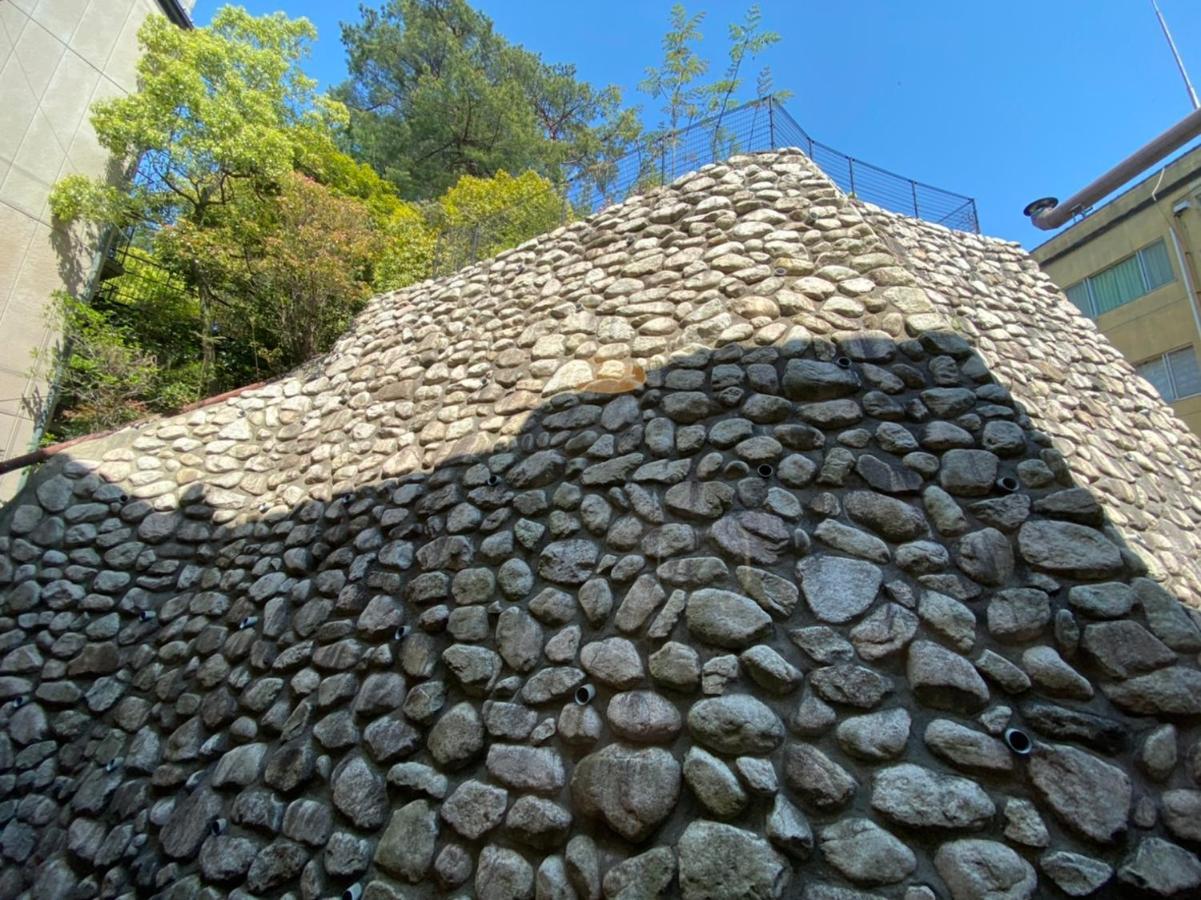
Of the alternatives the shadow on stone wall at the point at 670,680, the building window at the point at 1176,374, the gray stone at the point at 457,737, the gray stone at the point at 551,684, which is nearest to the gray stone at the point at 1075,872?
the shadow on stone wall at the point at 670,680

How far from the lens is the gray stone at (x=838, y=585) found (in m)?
2.14

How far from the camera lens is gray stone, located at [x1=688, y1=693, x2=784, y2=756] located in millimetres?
1892

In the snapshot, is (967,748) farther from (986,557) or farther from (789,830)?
(986,557)

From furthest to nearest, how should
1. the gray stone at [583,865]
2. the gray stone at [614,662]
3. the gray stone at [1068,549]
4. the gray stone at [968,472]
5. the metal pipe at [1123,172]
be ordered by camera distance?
the metal pipe at [1123,172] → the gray stone at [968,472] → the gray stone at [614,662] → the gray stone at [1068,549] → the gray stone at [583,865]

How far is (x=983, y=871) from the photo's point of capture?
1.55 metres

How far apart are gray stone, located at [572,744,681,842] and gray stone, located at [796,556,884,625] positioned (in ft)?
2.62

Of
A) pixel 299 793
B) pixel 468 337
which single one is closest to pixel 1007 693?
pixel 299 793

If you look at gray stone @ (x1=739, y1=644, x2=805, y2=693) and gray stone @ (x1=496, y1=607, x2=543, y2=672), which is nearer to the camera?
gray stone @ (x1=739, y1=644, x2=805, y2=693)

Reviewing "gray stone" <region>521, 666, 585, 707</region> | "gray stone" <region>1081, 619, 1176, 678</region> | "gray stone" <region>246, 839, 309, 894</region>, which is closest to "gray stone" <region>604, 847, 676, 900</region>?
"gray stone" <region>521, 666, 585, 707</region>

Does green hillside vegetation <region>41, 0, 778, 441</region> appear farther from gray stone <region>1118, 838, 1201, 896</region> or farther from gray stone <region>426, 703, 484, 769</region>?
gray stone <region>1118, 838, 1201, 896</region>

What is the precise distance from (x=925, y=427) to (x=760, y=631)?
4.43 feet

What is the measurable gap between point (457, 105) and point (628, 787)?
12.9m

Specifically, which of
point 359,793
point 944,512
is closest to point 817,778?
point 944,512

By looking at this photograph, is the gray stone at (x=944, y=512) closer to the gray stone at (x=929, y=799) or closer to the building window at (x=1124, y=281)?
the gray stone at (x=929, y=799)
